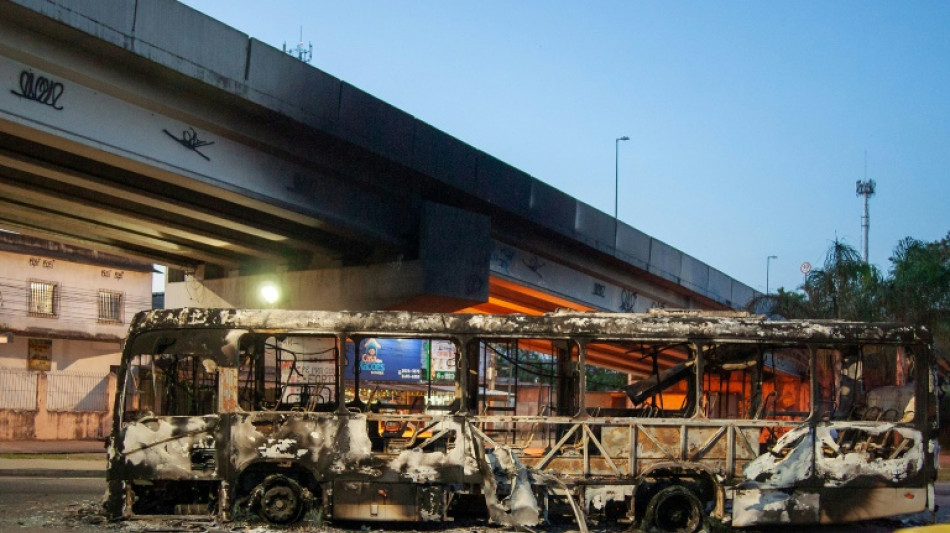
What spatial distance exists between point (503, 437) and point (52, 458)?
1859 cm

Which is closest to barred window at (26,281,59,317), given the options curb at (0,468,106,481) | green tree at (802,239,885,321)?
curb at (0,468,106,481)

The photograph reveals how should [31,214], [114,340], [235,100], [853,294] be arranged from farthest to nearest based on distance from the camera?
1. [114,340]
2. [853,294]
3. [31,214]
4. [235,100]

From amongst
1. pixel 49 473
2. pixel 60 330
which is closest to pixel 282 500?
pixel 49 473

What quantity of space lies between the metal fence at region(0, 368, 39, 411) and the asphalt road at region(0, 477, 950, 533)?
19820mm

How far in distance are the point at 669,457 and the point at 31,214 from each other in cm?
1794

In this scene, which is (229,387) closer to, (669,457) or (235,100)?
(669,457)

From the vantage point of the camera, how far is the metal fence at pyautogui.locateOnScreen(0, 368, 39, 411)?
118 feet

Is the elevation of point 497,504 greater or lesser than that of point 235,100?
lesser

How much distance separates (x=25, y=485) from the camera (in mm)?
18484

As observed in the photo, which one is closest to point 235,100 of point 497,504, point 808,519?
point 497,504

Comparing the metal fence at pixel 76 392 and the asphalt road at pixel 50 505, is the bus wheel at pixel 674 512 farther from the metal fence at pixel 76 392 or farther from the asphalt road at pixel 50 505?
the metal fence at pixel 76 392

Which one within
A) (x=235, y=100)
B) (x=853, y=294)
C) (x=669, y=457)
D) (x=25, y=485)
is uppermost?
(x=235, y=100)

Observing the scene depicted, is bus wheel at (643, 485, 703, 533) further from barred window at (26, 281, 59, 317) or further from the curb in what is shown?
barred window at (26, 281, 59, 317)

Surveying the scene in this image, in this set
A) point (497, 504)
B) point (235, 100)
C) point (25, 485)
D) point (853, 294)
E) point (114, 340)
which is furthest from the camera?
point (114, 340)
